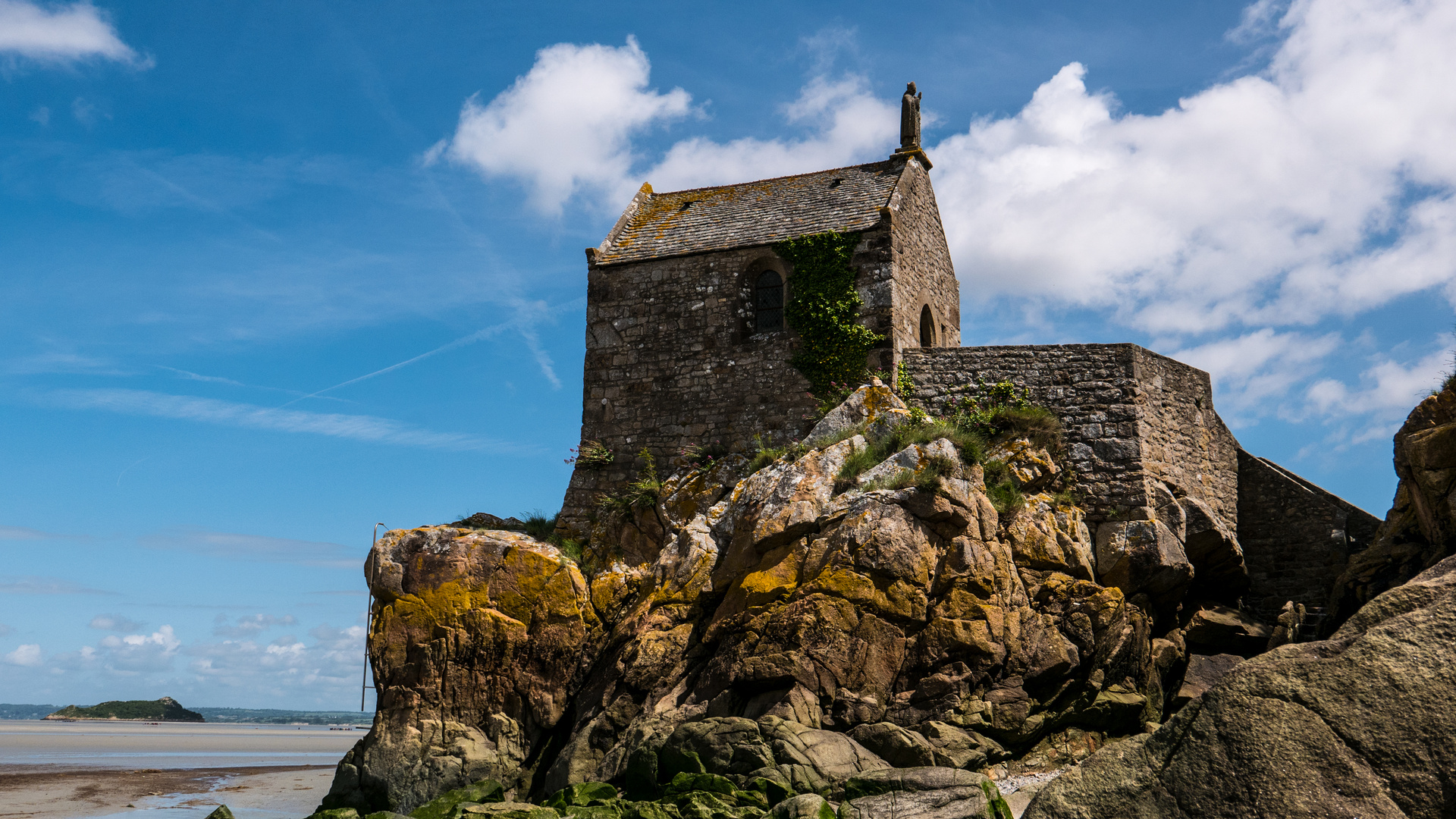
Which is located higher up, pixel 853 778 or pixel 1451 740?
pixel 1451 740

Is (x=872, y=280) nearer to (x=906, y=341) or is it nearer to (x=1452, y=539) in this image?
(x=906, y=341)

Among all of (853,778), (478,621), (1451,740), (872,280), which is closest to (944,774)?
(853,778)

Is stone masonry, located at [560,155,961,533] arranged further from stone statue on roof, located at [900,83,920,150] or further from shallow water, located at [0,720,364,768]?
shallow water, located at [0,720,364,768]

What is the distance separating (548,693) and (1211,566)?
12.0 meters

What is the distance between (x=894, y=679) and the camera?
14.6m

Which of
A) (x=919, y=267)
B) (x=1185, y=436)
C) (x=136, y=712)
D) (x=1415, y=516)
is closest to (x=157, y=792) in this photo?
(x=919, y=267)

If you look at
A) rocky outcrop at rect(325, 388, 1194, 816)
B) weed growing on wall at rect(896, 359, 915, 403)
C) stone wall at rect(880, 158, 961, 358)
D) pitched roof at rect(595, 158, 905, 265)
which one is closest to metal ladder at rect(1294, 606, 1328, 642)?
rocky outcrop at rect(325, 388, 1194, 816)

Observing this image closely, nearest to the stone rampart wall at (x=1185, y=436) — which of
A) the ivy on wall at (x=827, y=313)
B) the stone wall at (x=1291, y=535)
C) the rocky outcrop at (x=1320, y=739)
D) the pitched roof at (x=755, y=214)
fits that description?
the stone wall at (x=1291, y=535)

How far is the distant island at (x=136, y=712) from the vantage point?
87.2m

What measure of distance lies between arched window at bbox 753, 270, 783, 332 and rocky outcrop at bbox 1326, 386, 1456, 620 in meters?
10.7

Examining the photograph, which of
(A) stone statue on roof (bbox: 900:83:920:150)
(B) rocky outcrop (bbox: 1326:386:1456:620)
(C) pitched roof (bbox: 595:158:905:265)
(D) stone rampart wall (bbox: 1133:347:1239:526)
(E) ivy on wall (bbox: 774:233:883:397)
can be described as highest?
(A) stone statue on roof (bbox: 900:83:920:150)

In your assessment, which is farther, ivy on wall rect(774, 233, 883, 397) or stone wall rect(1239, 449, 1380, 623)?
ivy on wall rect(774, 233, 883, 397)

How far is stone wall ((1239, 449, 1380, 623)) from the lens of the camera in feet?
60.1

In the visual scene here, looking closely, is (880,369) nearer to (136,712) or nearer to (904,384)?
(904,384)
